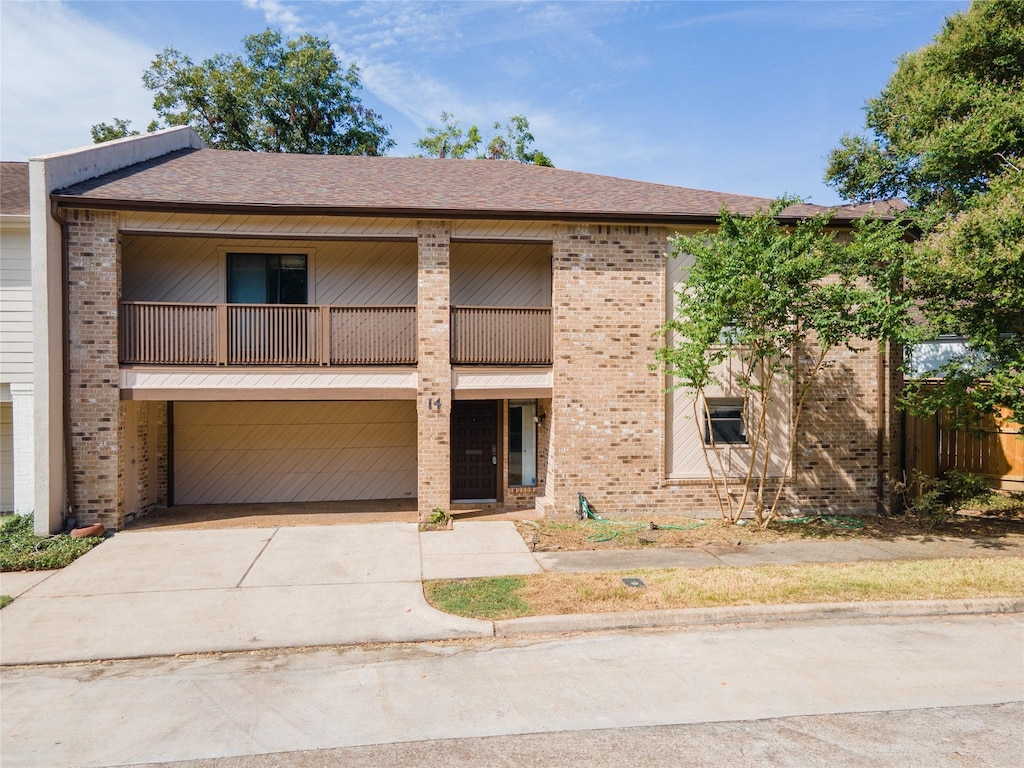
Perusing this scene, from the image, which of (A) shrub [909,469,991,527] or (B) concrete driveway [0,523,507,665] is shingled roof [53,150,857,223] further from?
(B) concrete driveway [0,523,507,665]

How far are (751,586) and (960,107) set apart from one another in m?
10.8

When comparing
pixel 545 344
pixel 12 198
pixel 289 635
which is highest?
pixel 12 198

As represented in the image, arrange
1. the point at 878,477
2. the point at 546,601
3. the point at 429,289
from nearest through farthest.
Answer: the point at 546,601 → the point at 429,289 → the point at 878,477

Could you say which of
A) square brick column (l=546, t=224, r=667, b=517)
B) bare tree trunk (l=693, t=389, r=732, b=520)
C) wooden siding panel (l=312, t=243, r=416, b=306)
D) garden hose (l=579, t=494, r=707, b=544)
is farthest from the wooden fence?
wooden siding panel (l=312, t=243, r=416, b=306)

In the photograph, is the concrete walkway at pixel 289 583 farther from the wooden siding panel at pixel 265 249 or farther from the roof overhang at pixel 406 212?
the roof overhang at pixel 406 212

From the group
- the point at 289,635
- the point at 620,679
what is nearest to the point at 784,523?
the point at 620,679

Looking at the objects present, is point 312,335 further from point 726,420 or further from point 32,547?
point 726,420

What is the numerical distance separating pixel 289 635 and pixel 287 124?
23.6 meters

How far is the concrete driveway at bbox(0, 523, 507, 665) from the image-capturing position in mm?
6109

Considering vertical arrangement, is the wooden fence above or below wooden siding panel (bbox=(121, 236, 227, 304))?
below

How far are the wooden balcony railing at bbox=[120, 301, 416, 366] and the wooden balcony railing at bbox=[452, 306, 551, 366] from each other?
839mm

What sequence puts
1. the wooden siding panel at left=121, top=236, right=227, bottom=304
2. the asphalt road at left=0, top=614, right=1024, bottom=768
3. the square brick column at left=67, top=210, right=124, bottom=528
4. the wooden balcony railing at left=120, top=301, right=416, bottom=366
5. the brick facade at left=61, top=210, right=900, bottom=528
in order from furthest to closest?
the wooden siding panel at left=121, top=236, right=227, bottom=304, the brick facade at left=61, top=210, right=900, bottom=528, the wooden balcony railing at left=120, top=301, right=416, bottom=366, the square brick column at left=67, top=210, right=124, bottom=528, the asphalt road at left=0, top=614, right=1024, bottom=768

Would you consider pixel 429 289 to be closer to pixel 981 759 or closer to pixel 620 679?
pixel 620 679

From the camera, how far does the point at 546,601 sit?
6.88 metres
